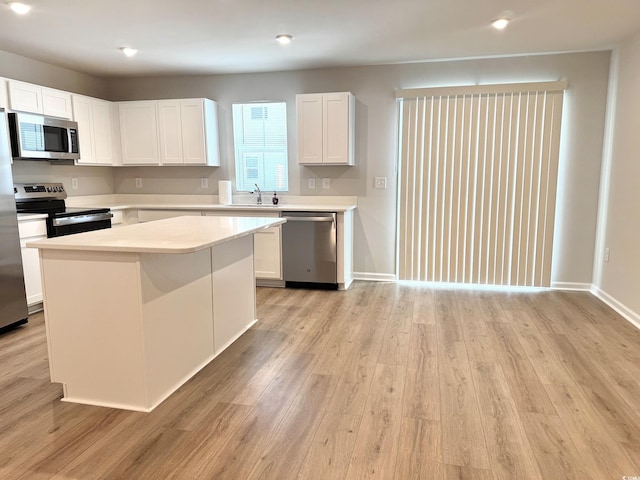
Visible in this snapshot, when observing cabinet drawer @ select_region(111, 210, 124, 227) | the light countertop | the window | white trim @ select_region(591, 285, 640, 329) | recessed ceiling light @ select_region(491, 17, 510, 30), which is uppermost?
recessed ceiling light @ select_region(491, 17, 510, 30)

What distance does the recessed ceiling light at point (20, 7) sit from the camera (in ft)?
9.73

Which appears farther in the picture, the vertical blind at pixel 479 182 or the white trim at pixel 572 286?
the white trim at pixel 572 286

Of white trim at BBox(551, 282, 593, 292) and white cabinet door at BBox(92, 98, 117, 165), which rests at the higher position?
white cabinet door at BBox(92, 98, 117, 165)

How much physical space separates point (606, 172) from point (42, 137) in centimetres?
538

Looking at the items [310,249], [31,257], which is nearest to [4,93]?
[31,257]

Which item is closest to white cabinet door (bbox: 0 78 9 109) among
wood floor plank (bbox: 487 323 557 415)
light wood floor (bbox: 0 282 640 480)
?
light wood floor (bbox: 0 282 640 480)

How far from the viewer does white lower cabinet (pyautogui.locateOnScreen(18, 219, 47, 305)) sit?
3633 mm

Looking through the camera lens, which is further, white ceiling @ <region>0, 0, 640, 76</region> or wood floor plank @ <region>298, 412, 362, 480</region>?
white ceiling @ <region>0, 0, 640, 76</region>

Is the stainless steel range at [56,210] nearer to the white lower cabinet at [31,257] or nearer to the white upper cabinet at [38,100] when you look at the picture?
the white lower cabinet at [31,257]

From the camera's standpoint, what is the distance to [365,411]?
2.26m

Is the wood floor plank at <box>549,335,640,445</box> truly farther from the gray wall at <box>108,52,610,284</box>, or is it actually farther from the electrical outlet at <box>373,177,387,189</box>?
the electrical outlet at <box>373,177,387,189</box>

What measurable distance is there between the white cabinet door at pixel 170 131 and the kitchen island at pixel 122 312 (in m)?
2.68

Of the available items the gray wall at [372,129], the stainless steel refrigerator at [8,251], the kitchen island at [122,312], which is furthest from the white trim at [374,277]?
the stainless steel refrigerator at [8,251]

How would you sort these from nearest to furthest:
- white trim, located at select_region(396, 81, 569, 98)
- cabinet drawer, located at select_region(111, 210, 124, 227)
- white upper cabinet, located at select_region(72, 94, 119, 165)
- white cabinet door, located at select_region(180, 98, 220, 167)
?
white trim, located at select_region(396, 81, 569, 98) < white upper cabinet, located at select_region(72, 94, 119, 165) < cabinet drawer, located at select_region(111, 210, 124, 227) < white cabinet door, located at select_region(180, 98, 220, 167)
